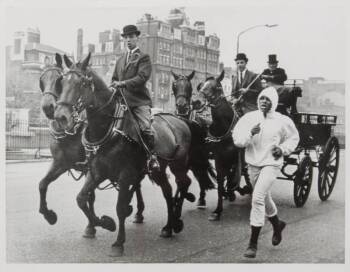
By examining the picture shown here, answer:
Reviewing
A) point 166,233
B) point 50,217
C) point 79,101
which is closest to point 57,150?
point 50,217

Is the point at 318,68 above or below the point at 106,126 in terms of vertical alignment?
above

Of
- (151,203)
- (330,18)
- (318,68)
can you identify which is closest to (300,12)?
(330,18)

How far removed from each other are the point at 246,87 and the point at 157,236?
129 inches

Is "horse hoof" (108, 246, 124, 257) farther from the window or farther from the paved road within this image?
the window

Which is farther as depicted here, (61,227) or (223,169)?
(223,169)

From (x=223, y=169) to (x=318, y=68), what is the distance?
2.44m

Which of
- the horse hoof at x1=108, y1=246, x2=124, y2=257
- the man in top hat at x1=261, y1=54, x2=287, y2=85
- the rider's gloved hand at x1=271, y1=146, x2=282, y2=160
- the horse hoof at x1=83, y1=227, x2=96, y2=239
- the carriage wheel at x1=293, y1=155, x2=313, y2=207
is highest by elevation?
the man in top hat at x1=261, y1=54, x2=287, y2=85

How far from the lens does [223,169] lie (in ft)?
29.6

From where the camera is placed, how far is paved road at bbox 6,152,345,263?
6898 mm

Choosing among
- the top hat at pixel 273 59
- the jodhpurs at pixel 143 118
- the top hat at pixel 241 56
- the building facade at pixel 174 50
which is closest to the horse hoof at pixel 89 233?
the jodhpurs at pixel 143 118

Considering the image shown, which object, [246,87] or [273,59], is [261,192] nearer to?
[273,59]

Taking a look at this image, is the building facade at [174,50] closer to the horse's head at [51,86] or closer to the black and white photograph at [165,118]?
the black and white photograph at [165,118]

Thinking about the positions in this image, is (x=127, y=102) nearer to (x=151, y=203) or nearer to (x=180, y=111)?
(x=180, y=111)

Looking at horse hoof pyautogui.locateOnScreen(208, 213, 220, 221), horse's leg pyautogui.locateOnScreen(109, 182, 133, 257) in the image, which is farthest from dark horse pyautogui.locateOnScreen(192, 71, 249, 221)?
horse's leg pyautogui.locateOnScreen(109, 182, 133, 257)
